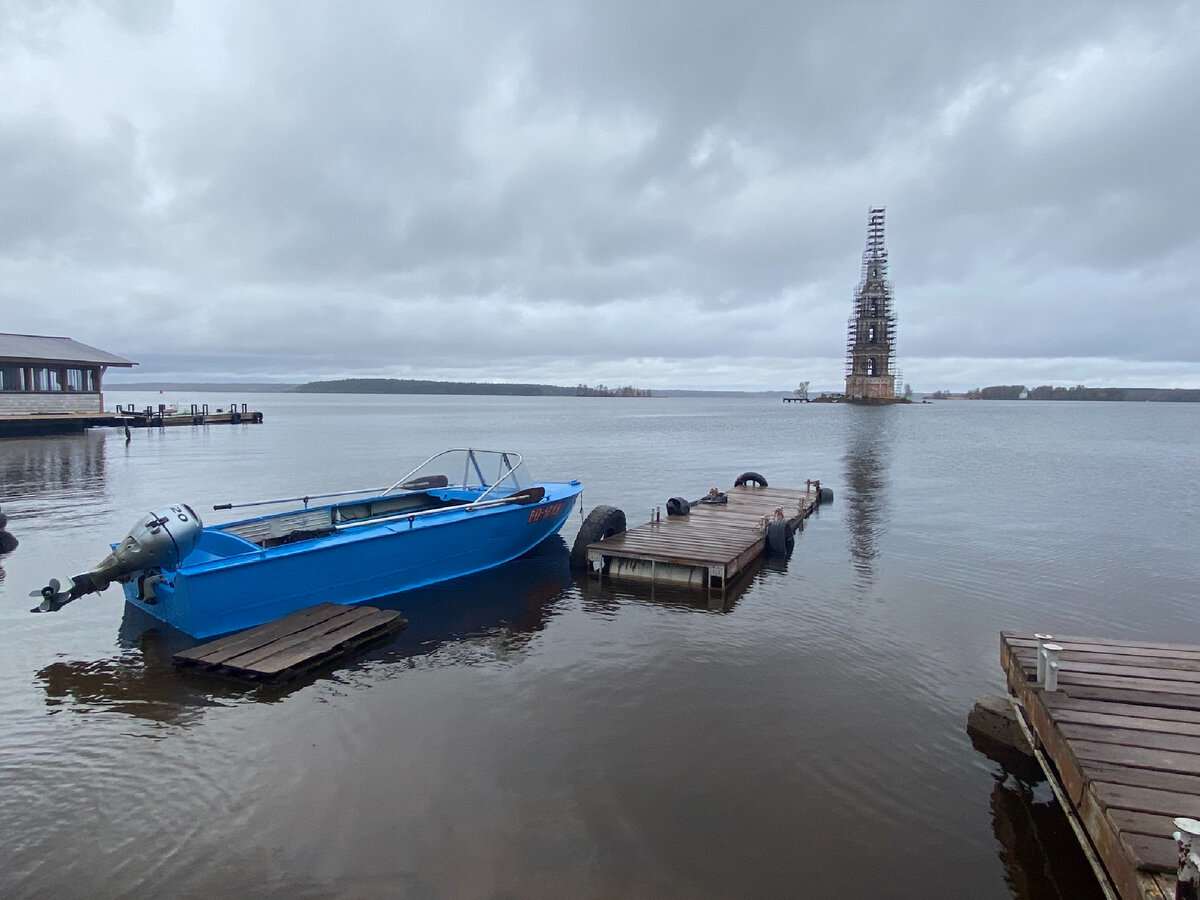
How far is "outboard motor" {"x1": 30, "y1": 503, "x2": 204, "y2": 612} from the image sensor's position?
8.39 metres

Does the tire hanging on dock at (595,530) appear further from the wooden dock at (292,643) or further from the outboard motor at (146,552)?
the outboard motor at (146,552)

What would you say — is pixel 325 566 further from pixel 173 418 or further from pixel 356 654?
pixel 173 418

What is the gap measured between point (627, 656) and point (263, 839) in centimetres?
493

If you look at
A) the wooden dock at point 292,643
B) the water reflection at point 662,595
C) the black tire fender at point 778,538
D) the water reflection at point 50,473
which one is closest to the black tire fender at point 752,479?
the black tire fender at point 778,538

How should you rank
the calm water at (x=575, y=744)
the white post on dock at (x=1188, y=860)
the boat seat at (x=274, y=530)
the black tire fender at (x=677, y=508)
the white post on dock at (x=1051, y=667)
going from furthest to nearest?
the black tire fender at (x=677, y=508) < the boat seat at (x=274, y=530) < the white post on dock at (x=1051, y=667) < the calm water at (x=575, y=744) < the white post on dock at (x=1188, y=860)

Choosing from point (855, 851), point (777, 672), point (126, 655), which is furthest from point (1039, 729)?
point (126, 655)

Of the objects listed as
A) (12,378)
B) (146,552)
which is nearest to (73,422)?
(12,378)

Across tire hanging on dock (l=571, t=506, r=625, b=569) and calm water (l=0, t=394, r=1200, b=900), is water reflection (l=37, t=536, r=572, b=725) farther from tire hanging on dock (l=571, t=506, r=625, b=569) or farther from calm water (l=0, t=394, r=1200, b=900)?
tire hanging on dock (l=571, t=506, r=625, b=569)

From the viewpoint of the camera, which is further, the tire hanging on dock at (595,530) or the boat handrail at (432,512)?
the tire hanging on dock at (595,530)

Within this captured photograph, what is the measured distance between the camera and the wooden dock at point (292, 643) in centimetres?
812

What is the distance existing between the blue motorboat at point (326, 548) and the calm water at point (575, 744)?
689 mm

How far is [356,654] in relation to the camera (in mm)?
9125

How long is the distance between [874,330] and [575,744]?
145665mm

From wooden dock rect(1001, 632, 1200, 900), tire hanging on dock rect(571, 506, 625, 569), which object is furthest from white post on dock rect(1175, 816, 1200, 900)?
tire hanging on dock rect(571, 506, 625, 569)
